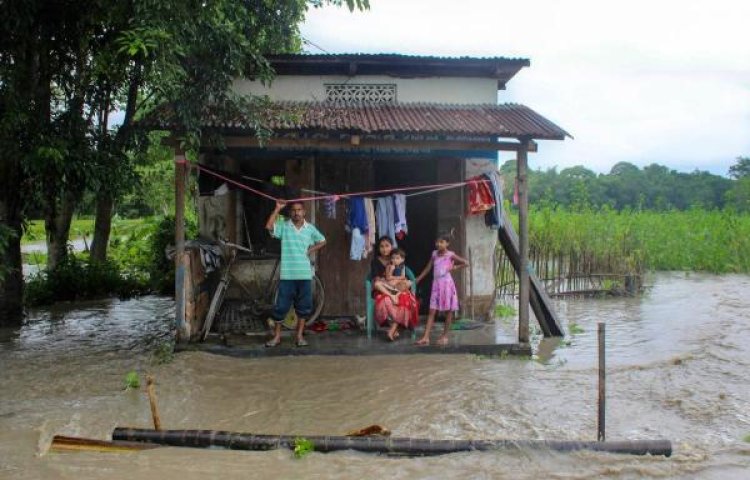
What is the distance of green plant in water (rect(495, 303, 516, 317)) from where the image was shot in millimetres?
11038

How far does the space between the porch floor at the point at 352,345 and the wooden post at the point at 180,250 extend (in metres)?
0.23

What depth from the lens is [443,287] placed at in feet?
27.9

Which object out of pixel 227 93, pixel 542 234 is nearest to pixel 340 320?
pixel 227 93

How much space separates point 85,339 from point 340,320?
3.69 m

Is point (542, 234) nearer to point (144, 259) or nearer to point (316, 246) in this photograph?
point (316, 246)

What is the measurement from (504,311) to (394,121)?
4.48 metres

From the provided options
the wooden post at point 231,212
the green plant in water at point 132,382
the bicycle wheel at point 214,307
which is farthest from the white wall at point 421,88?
the green plant in water at point 132,382

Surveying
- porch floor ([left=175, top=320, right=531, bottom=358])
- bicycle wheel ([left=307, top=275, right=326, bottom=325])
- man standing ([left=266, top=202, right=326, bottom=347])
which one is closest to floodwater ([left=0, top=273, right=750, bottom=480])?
porch floor ([left=175, top=320, right=531, bottom=358])

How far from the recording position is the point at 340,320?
958cm

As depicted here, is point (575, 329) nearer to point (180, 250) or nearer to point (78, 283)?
point (180, 250)

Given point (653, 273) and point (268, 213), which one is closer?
point (268, 213)

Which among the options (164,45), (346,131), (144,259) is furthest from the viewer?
(144,259)

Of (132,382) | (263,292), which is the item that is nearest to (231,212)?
(263,292)

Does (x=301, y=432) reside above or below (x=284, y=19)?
below
